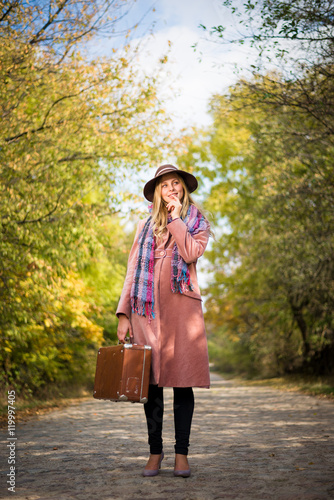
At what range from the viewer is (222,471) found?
156 inches

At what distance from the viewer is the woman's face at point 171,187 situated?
13.9 ft

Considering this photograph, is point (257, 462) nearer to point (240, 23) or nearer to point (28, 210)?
point (28, 210)

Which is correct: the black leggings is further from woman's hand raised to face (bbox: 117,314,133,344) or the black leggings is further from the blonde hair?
the blonde hair

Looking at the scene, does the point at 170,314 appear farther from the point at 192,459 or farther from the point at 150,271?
the point at 192,459

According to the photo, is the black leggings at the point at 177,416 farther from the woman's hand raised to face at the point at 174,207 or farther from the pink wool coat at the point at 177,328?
the woman's hand raised to face at the point at 174,207

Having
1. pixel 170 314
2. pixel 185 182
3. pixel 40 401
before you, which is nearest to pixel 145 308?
pixel 170 314

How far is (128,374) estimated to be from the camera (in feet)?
11.9

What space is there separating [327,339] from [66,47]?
419 inches

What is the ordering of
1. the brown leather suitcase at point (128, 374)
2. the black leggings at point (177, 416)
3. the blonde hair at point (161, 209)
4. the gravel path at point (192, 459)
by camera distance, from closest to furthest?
the gravel path at point (192, 459), the brown leather suitcase at point (128, 374), the black leggings at point (177, 416), the blonde hair at point (161, 209)

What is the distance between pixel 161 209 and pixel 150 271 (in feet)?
1.76

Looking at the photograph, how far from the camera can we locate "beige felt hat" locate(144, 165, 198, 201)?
13.9 feet

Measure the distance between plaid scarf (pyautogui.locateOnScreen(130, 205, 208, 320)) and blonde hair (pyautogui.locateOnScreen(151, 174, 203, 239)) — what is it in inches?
1.7

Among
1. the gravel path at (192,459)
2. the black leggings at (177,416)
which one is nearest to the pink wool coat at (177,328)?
the black leggings at (177,416)

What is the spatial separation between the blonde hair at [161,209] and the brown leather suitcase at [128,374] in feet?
3.04
